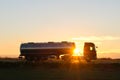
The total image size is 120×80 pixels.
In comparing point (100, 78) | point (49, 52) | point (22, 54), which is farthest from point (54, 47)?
point (100, 78)

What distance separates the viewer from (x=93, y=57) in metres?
69.5

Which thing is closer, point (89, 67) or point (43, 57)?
point (89, 67)

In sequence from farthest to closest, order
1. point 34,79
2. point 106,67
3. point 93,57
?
1. point 93,57
2. point 106,67
3. point 34,79

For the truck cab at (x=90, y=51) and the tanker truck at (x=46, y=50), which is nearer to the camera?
the truck cab at (x=90, y=51)

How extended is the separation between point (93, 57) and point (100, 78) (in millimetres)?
35511

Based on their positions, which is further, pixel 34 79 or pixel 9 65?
pixel 9 65

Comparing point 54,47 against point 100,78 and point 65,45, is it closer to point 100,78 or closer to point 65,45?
point 65,45

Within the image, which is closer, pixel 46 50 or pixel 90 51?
pixel 90 51

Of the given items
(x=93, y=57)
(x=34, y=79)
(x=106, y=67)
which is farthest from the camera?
(x=93, y=57)

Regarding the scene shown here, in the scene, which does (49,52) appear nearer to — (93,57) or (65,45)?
(65,45)

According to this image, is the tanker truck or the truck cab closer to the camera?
the truck cab

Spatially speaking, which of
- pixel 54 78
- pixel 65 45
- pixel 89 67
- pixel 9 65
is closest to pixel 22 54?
pixel 65 45

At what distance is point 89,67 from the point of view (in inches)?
1886

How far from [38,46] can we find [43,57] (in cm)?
235
